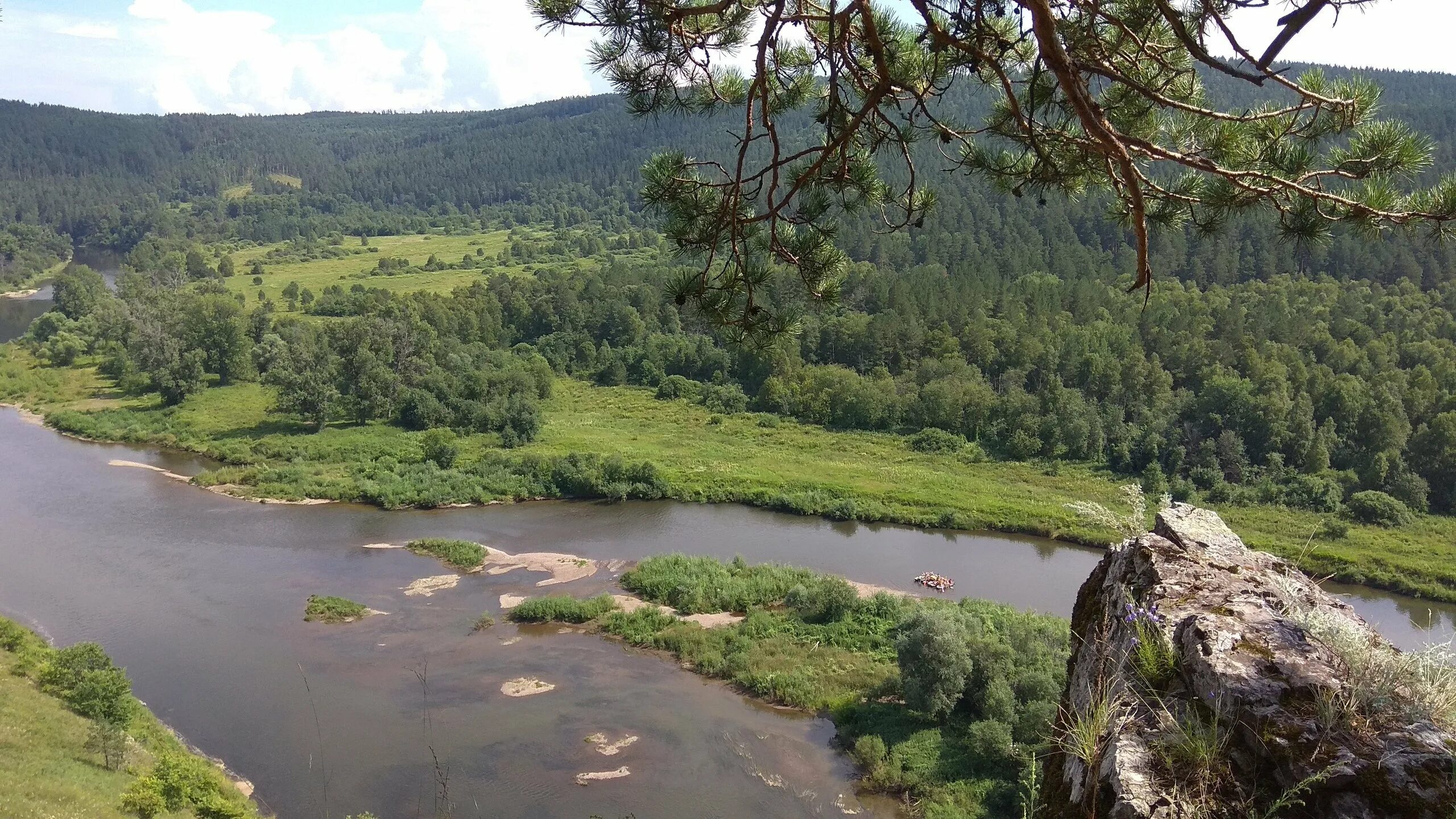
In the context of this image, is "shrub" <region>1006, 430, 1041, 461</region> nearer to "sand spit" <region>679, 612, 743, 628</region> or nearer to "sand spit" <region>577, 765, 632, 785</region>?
"sand spit" <region>679, 612, 743, 628</region>

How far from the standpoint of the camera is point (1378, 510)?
2978 centimetres

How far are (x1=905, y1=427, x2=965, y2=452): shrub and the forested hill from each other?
19417mm

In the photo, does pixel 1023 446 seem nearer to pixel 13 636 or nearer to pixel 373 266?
pixel 13 636

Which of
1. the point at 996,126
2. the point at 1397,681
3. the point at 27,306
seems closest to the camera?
the point at 1397,681

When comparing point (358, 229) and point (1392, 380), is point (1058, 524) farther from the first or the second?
point (358, 229)

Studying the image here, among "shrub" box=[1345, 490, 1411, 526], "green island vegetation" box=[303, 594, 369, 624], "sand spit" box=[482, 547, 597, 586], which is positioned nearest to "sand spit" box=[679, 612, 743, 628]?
"sand spit" box=[482, 547, 597, 586]

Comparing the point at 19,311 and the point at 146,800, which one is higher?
the point at 19,311

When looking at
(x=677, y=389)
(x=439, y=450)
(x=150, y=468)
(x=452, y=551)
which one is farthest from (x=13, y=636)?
(x=677, y=389)

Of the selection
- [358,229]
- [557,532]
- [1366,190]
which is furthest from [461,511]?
[358,229]

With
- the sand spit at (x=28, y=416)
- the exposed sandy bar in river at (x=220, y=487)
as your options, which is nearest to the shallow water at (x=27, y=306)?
the sand spit at (x=28, y=416)

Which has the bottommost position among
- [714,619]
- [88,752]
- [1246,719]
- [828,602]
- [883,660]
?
[714,619]

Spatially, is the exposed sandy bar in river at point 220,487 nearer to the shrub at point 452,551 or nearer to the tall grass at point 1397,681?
the shrub at point 452,551

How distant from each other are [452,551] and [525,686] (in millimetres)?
8430

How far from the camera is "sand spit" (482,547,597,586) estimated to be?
24906 millimetres
